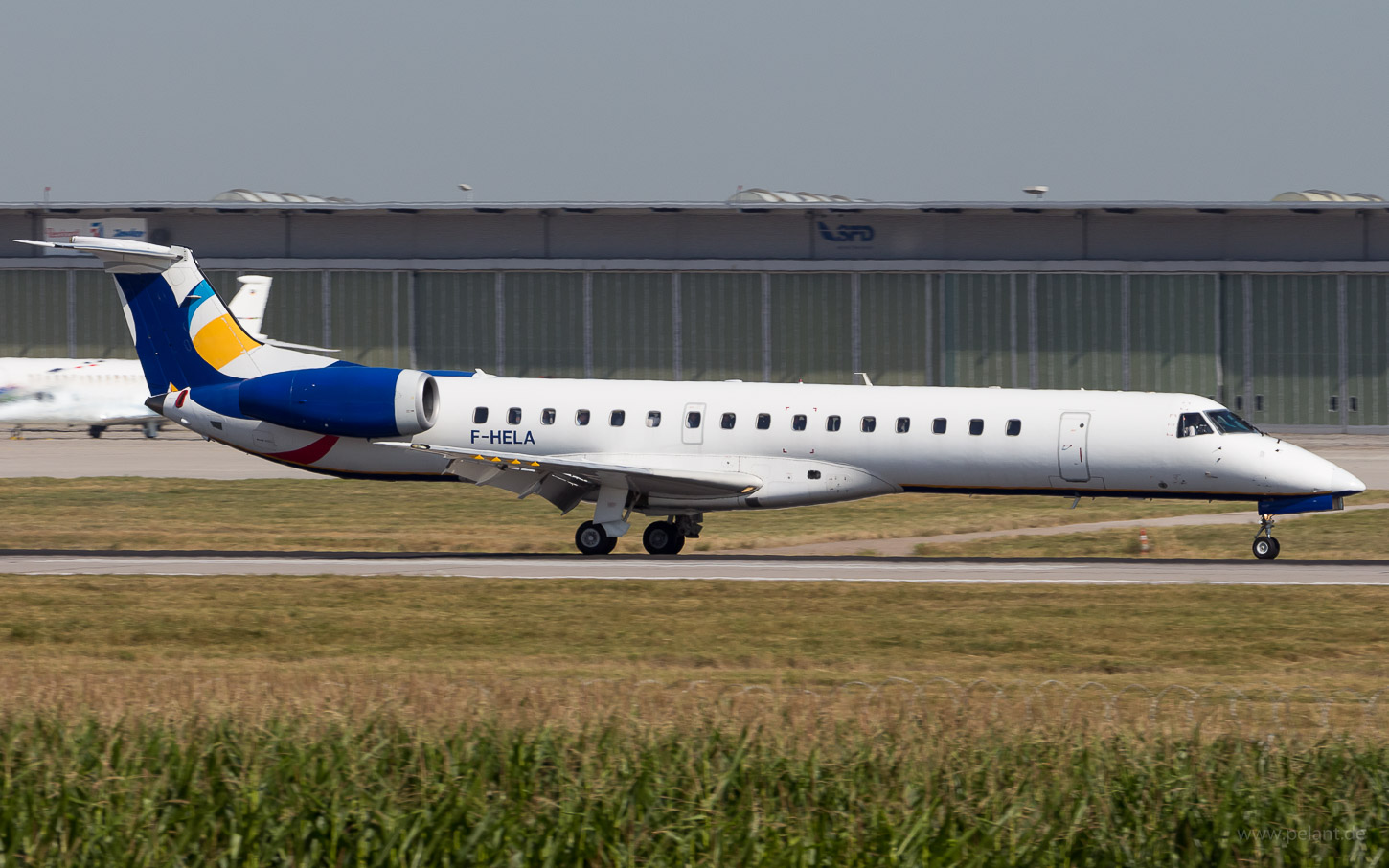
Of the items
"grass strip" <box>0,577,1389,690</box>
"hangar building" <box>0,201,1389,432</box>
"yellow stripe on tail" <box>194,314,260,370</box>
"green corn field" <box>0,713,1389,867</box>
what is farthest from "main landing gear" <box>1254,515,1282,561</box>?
"hangar building" <box>0,201,1389,432</box>

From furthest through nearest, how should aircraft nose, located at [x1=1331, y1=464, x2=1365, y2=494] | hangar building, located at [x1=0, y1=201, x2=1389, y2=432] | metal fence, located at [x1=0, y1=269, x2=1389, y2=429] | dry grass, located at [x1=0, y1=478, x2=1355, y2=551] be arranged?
metal fence, located at [x1=0, y1=269, x2=1389, y2=429] < hangar building, located at [x1=0, y1=201, x2=1389, y2=432] < dry grass, located at [x1=0, y1=478, x2=1355, y2=551] < aircraft nose, located at [x1=1331, y1=464, x2=1365, y2=494]

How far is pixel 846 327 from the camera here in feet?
215

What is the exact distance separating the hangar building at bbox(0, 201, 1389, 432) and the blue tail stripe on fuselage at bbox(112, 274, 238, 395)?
113 feet

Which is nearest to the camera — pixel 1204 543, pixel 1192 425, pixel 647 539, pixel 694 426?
pixel 1192 425

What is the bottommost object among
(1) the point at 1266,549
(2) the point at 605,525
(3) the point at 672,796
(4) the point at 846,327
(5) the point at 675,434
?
(3) the point at 672,796

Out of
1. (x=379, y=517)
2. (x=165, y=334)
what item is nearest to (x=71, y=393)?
(x=379, y=517)

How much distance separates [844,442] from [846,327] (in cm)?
3587

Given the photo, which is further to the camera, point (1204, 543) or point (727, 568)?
point (1204, 543)

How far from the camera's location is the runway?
26.6 metres

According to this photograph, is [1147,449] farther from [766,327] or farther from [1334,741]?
[766,327]

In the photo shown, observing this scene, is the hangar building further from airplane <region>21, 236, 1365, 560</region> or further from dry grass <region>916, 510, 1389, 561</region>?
airplane <region>21, 236, 1365, 560</region>

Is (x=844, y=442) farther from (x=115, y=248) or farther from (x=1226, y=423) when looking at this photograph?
(x=115, y=248)

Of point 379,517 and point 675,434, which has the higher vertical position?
point 675,434

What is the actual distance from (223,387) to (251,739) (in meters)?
21.0
